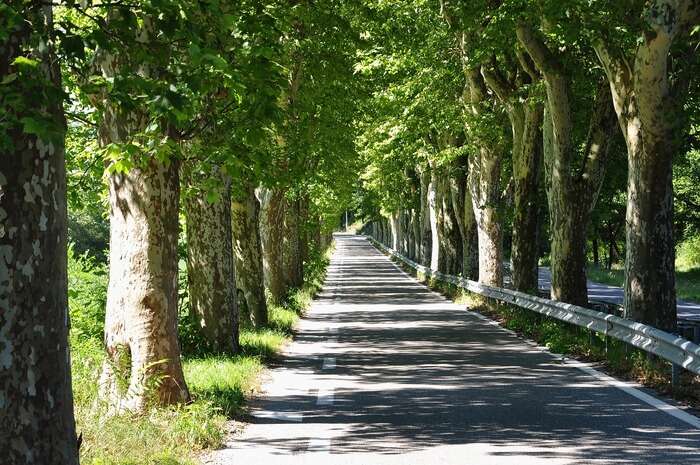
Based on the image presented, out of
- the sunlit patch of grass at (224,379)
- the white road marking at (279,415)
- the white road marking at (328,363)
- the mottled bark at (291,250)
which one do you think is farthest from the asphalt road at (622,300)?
the white road marking at (279,415)

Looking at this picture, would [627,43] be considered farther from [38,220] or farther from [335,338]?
[38,220]

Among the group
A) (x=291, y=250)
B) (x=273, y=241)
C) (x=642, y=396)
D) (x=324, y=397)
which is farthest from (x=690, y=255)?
(x=324, y=397)

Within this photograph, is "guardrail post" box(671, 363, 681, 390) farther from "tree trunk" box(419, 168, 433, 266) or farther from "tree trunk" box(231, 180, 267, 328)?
"tree trunk" box(419, 168, 433, 266)

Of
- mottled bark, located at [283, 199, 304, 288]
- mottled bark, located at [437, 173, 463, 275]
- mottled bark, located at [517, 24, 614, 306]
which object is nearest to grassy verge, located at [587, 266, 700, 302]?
mottled bark, located at [437, 173, 463, 275]

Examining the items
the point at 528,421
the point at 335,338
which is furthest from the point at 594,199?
the point at 528,421

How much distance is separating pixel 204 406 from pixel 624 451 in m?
3.79

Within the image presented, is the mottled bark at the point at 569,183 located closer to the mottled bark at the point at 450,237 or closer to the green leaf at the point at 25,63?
the green leaf at the point at 25,63

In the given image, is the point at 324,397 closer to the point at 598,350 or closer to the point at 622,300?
the point at 598,350

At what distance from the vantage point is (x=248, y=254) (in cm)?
2008

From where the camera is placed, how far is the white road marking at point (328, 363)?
13.5m

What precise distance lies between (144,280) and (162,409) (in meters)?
1.30

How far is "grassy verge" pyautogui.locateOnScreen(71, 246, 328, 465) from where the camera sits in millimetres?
7211

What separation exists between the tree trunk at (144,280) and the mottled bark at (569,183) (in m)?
10.7

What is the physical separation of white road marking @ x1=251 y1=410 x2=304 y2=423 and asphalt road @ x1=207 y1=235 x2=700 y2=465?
0.01 m
